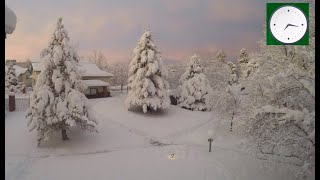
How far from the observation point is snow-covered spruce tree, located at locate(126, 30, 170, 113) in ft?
82.2

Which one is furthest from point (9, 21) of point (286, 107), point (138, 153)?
point (138, 153)

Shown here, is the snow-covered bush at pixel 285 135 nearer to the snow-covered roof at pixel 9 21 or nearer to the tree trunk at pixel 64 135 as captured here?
the snow-covered roof at pixel 9 21

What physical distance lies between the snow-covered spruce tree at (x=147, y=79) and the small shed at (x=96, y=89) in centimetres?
967

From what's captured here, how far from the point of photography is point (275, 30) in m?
5.21

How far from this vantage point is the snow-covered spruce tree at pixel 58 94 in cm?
1608

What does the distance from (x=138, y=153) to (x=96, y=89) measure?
21027 mm

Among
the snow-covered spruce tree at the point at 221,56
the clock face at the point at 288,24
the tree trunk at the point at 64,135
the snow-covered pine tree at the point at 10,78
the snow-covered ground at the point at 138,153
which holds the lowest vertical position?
the snow-covered ground at the point at 138,153

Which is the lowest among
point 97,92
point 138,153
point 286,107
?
point 138,153

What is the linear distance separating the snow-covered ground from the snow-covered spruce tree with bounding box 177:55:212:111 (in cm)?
473

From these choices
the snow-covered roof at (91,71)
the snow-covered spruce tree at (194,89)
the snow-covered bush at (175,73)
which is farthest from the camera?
the snow-covered bush at (175,73)

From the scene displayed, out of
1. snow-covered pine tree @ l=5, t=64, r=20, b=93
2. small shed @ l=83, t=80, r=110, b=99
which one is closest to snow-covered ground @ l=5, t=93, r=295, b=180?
snow-covered pine tree @ l=5, t=64, r=20, b=93

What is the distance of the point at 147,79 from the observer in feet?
82.8

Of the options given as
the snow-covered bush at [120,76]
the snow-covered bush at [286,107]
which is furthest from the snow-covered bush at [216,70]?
the snow-covered bush at [286,107]

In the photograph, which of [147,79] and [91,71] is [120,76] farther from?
[147,79]
